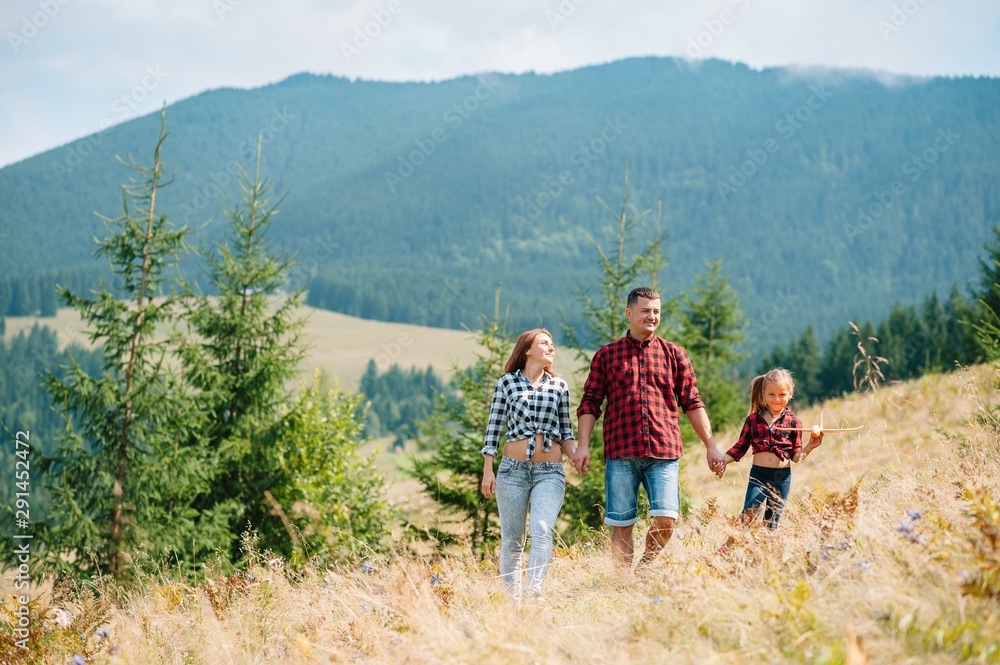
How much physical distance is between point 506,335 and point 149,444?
247 inches

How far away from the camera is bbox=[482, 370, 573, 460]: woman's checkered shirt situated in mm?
5648

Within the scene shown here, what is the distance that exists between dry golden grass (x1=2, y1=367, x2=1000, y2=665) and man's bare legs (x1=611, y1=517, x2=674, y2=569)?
0.15 meters

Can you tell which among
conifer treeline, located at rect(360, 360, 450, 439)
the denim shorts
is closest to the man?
the denim shorts

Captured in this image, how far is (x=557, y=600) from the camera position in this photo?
16.6 ft

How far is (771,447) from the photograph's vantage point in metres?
5.57

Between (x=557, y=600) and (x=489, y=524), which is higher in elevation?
(x=557, y=600)

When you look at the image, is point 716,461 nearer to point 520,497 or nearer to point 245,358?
point 520,497

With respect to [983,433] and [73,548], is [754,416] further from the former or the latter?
[73,548]

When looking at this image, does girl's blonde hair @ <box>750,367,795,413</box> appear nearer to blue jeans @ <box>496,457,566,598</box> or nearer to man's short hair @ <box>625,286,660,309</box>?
man's short hair @ <box>625,286,660,309</box>

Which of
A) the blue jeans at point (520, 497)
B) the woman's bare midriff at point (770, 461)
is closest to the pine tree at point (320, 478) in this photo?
the blue jeans at point (520, 497)

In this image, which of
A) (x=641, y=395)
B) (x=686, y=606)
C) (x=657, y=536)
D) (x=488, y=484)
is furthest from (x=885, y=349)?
(x=686, y=606)

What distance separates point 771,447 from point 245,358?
1137 centimetres

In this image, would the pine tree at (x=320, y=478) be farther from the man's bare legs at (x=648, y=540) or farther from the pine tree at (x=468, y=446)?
the man's bare legs at (x=648, y=540)

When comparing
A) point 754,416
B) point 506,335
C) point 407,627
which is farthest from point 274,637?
point 506,335
